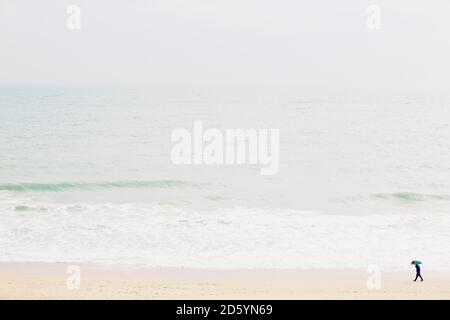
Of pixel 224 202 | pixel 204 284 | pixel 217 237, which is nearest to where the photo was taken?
pixel 204 284

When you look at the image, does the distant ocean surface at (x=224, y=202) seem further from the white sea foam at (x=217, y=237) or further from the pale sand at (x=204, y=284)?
the pale sand at (x=204, y=284)

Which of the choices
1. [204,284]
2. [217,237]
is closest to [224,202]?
[217,237]

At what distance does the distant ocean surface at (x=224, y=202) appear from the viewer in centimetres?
1473

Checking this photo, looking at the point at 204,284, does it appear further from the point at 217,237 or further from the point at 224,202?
the point at 224,202

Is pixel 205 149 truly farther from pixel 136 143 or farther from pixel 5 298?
pixel 5 298

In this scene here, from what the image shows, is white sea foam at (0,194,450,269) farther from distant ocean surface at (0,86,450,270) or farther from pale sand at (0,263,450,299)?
pale sand at (0,263,450,299)

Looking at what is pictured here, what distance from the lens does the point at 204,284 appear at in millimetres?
12281

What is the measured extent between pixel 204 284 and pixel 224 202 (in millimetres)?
9118

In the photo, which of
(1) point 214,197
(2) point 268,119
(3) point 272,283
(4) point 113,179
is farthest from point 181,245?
(2) point 268,119

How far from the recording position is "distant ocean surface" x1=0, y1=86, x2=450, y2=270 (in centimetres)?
1473

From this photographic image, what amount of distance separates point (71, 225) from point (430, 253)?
12512 millimetres

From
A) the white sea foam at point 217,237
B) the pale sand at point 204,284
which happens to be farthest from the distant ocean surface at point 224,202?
the pale sand at point 204,284

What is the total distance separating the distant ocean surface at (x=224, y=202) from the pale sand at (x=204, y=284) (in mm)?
678
